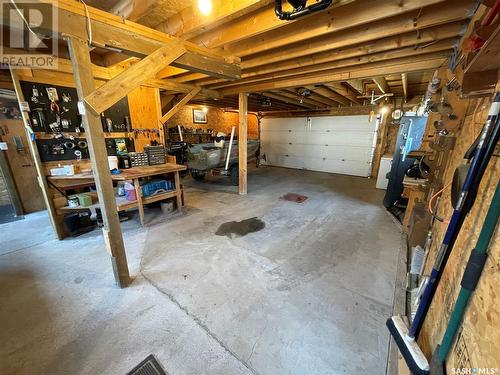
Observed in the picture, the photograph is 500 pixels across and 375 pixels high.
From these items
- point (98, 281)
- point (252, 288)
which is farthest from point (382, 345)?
point (98, 281)

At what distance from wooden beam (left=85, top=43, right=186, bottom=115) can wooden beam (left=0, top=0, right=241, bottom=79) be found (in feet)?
0.30

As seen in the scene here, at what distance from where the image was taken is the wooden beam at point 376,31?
1.85 metres

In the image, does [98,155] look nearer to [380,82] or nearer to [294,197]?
[294,197]

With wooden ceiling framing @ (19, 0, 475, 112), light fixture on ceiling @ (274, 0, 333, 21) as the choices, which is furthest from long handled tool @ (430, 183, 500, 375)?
wooden ceiling framing @ (19, 0, 475, 112)

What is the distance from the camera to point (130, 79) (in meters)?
1.78

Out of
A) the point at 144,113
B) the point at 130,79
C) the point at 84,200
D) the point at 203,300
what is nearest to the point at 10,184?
the point at 84,200

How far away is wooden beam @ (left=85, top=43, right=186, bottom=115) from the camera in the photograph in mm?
1599

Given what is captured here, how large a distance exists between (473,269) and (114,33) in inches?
114

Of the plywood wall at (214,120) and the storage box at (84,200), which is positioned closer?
the storage box at (84,200)

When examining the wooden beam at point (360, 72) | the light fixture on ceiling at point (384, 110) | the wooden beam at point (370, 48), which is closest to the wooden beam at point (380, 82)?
the wooden beam at point (360, 72)

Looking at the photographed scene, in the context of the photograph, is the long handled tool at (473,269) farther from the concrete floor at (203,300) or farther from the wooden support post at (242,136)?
the wooden support post at (242,136)

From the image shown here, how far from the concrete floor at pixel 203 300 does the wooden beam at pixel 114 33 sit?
2.25 meters

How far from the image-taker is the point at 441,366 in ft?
3.15

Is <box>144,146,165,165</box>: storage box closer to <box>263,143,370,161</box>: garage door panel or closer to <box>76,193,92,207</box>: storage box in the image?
<box>76,193,92,207</box>: storage box
